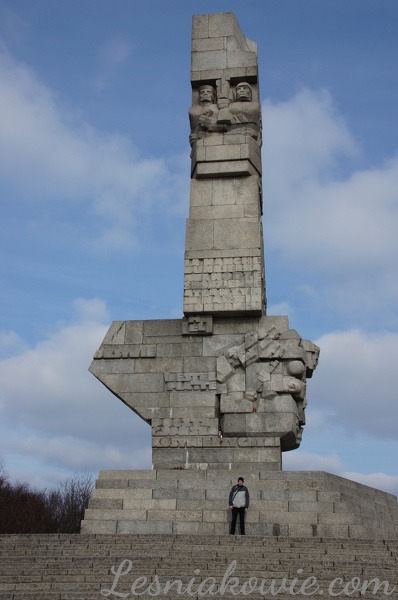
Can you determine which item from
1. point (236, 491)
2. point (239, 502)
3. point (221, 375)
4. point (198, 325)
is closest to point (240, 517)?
→ point (239, 502)

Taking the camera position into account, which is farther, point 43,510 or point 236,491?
point 43,510

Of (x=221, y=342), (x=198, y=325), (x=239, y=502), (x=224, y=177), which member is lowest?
(x=239, y=502)

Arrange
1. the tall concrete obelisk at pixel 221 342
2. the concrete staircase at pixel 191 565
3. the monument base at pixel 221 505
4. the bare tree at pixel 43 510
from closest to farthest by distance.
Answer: the concrete staircase at pixel 191 565, the monument base at pixel 221 505, the tall concrete obelisk at pixel 221 342, the bare tree at pixel 43 510

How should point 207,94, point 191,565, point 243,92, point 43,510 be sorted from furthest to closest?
point 43,510 < point 207,94 < point 243,92 < point 191,565

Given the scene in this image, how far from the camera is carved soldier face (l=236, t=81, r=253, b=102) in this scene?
18.7 metres

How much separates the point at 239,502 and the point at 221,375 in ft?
11.5

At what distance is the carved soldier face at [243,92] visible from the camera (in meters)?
18.7

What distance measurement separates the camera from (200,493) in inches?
574

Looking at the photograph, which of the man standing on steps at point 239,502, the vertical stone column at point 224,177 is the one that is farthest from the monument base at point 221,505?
the vertical stone column at point 224,177

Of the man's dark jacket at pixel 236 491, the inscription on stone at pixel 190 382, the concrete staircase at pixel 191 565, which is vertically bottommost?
the concrete staircase at pixel 191 565

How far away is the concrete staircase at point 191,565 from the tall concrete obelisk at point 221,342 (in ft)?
13.5

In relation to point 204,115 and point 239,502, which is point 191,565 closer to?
point 239,502

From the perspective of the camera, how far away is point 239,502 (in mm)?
13523

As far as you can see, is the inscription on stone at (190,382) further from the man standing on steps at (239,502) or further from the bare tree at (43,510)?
the bare tree at (43,510)
